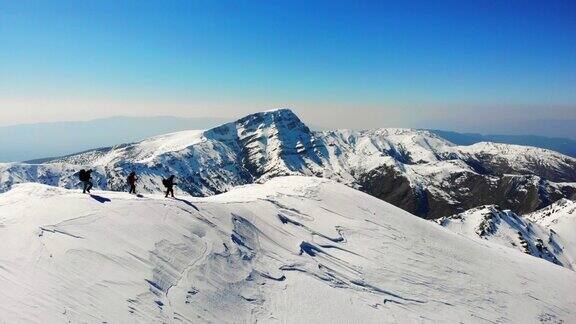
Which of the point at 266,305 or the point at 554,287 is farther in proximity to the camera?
the point at 554,287

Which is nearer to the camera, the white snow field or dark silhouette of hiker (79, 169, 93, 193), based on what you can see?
the white snow field

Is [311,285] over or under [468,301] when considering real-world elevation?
over

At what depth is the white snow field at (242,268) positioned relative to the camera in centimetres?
2330

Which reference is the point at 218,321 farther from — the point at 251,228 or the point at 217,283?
the point at 251,228

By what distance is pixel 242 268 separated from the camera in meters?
32.0

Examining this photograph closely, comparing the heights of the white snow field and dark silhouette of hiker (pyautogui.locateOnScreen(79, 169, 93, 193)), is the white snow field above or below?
below

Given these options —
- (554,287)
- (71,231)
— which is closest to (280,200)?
(71,231)

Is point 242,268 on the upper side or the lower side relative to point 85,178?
lower

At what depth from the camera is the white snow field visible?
23.3 m

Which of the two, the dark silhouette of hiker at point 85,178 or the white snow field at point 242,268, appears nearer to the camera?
the white snow field at point 242,268

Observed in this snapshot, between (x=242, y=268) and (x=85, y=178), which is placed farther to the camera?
(x=85, y=178)

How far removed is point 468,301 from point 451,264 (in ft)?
26.5

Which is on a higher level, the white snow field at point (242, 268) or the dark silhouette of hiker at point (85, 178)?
the dark silhouette of hiker at point (85, 178)

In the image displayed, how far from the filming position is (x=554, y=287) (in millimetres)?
46750
